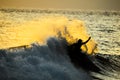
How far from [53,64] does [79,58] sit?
83 centimetres

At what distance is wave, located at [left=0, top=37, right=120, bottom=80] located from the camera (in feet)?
9.43

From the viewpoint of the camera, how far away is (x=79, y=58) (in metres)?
4.02

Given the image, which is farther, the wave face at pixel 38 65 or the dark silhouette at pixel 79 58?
the dark silhouette at pixel 79 58

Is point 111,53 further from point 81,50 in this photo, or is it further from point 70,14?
point 70,14

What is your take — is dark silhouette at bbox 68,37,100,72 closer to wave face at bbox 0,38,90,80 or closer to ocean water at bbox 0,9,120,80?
ocean water at bbox 0,9,120,80

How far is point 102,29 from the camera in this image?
8.05 m

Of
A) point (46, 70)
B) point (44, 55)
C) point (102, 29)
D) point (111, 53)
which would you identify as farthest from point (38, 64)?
point (102, 29)

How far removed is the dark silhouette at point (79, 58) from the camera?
389 centimetres

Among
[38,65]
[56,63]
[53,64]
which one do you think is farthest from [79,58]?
[38,65]

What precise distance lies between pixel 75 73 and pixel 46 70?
1.45 feet

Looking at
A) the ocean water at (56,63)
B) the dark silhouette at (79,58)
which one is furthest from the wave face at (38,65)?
the dark silhouette at (79,58)

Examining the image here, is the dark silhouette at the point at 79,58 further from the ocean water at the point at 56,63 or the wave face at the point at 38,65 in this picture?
the wave face at the point at 38,65

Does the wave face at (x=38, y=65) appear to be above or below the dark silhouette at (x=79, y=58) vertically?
above

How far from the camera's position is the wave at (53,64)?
2874 mm
